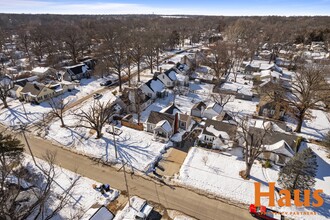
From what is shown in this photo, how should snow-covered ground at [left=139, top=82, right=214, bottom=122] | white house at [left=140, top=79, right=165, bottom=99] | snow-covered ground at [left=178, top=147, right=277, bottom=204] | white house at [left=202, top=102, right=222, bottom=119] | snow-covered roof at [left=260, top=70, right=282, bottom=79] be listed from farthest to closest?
snow-covered roof at [left=260, top=70, right=282, bottom=79], white house at [left=140, top=79, right=165, bottom=99], snow-covered ground at [left=139, top=82, right=214, bottom=122], white house at [left=202, top=102, right=222, bottom=119], snow-covered ground at [left=178, top=147, right=277, bottom=204]

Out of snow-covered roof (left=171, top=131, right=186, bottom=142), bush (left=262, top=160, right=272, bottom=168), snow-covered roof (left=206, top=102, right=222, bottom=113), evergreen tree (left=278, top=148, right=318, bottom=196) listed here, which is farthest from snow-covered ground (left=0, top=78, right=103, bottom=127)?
evergreen tree (left=278, top=148, right=318, bottom=196)

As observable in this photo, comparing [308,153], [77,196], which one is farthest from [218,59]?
[77,196]

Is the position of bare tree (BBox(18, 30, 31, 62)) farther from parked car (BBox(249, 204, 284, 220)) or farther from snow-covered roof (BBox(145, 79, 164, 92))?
parked car (BBox(249, 204, 284, 220))

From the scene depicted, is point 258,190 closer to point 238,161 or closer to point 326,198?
point 238,161

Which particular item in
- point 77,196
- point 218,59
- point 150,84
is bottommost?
point 77,196

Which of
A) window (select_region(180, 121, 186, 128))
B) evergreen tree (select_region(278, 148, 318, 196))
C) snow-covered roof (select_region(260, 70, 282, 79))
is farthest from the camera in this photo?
snow-covered roof (select_region(260, 70, 282, 79))

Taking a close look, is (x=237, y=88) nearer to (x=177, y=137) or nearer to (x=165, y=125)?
(x=177, y=137)

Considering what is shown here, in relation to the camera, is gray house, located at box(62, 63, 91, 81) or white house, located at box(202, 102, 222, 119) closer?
white house, located at box(202, 102, 222, 119)
